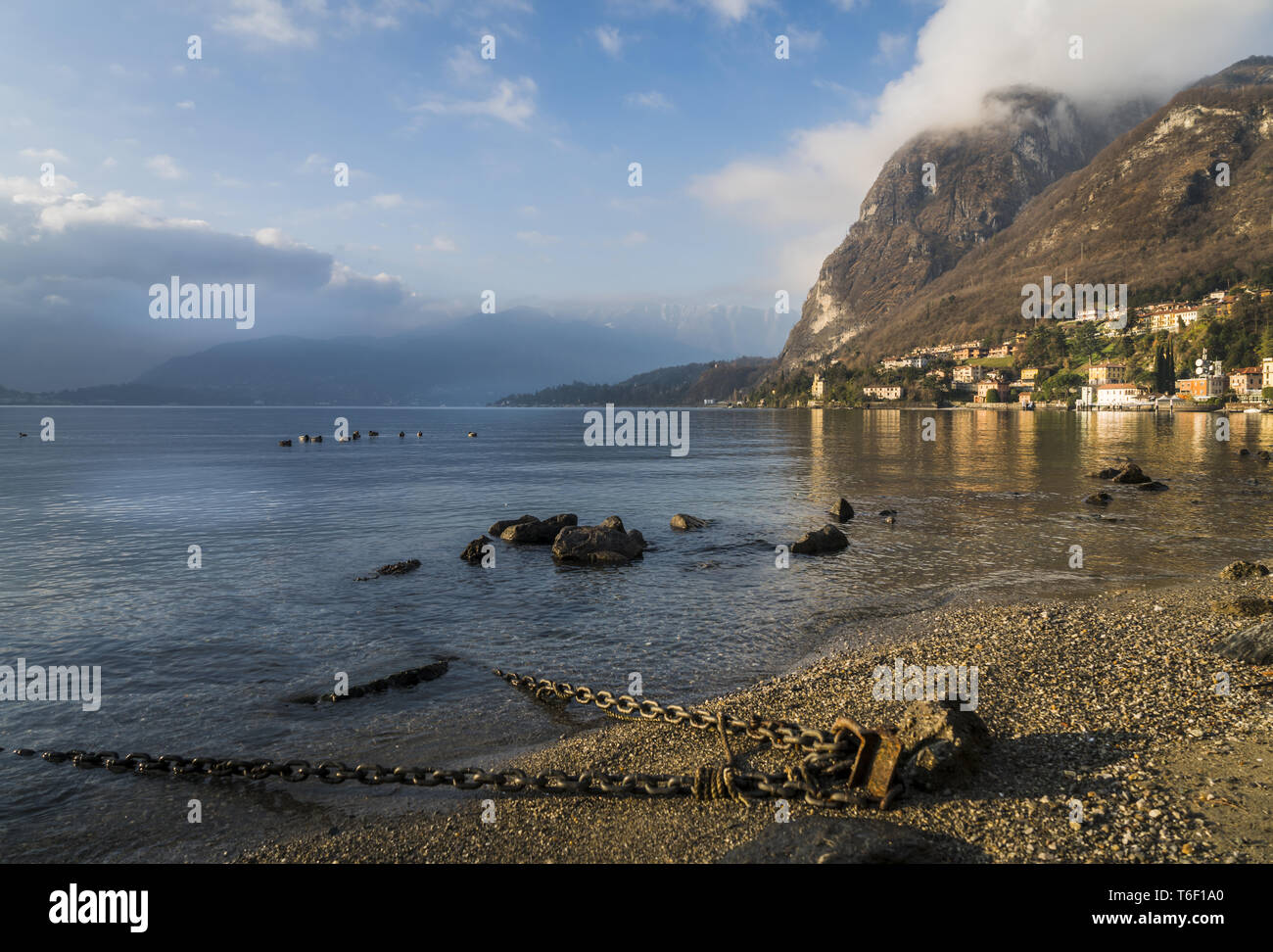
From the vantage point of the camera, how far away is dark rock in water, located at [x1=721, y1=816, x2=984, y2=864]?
6.98 m

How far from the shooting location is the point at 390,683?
15.0 m

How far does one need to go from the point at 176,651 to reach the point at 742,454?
72.4 meters

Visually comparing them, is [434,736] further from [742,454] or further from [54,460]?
[54,460]

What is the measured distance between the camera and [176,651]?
1745 cm

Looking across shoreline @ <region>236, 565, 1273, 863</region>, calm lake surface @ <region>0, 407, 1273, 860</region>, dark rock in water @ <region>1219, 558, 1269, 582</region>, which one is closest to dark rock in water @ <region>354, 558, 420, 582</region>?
calm lake surface @ <region>0, 407, 1273, 860</region>

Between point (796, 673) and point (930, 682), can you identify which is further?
point (796, 673)

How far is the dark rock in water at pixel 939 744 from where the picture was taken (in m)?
8.71

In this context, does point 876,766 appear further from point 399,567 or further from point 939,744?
point 399,567

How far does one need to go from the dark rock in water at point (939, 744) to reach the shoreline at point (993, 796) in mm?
174

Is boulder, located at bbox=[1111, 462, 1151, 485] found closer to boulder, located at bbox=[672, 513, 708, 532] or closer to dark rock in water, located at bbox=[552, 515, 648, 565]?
boulder, located at bbox=[672, 513, 708, 532]

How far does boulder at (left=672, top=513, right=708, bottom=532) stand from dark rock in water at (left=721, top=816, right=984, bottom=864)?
27.0 m

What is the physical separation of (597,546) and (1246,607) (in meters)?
20.5

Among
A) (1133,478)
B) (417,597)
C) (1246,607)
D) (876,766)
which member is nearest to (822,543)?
(1246,607)
